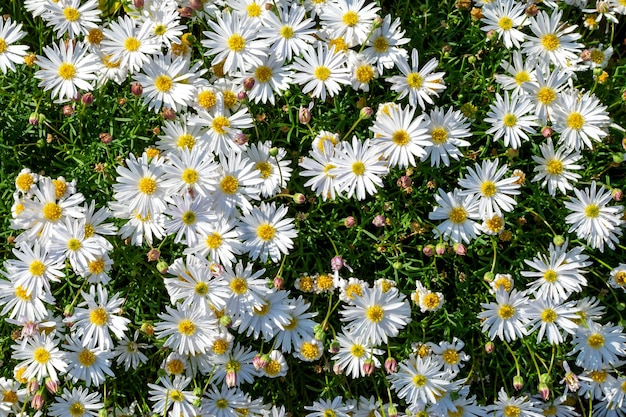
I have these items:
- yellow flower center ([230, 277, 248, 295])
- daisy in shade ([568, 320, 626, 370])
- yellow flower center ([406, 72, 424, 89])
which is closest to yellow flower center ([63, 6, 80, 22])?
yellow flower center ([230, 277, 248, 295])

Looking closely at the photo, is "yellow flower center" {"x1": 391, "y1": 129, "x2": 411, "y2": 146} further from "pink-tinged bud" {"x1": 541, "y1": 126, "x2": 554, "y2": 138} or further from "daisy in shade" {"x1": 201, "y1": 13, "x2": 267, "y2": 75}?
"daisy in shade" {"x1": 201, "y1": 13, "x2": 267, "y2": 75}

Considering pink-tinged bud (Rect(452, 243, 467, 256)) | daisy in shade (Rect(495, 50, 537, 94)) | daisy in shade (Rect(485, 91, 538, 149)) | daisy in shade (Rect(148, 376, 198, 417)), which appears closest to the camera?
pink-tinged bud (Rect(452, 243, 467, 256))

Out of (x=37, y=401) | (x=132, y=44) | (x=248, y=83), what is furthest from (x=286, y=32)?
(x=37, y=401)

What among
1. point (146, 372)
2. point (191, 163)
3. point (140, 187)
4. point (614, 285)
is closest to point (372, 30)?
point (191, 163)

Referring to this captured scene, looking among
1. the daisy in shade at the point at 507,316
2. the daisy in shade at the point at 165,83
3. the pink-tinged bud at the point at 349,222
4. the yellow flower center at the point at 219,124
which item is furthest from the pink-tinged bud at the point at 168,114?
the daisy in shade at the point at 507,316

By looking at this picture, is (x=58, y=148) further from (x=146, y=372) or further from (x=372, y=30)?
(x=372, y=30)

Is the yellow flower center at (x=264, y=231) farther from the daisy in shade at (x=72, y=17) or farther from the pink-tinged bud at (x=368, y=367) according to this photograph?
the daisy in shade at (x=72, y=17)
